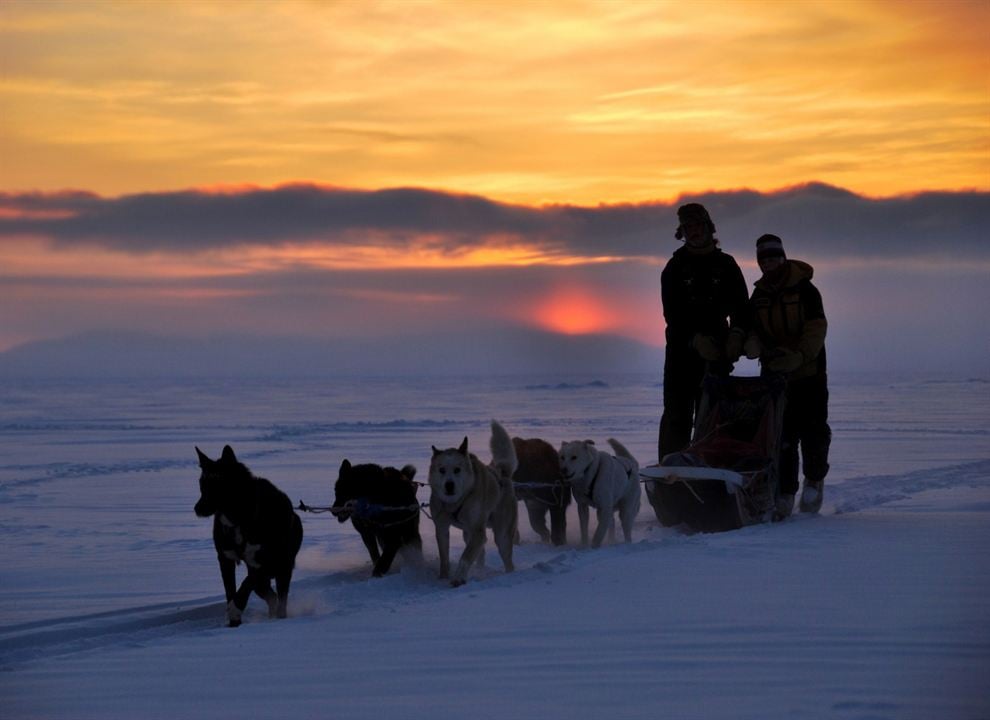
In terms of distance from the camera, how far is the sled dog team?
18.8ft

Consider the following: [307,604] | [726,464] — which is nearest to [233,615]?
[307,604]

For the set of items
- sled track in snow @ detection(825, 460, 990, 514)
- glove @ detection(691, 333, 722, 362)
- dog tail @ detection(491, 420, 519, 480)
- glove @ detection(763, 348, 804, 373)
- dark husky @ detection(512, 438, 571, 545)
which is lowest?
sled track in snow @ detection(825, 460, 990, 514)

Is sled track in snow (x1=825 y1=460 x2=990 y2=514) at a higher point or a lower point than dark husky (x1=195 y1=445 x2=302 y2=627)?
lower

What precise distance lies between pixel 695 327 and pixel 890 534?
214 centimetres

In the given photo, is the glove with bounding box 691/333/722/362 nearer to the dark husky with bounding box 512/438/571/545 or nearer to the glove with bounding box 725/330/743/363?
the glove with bounding box 725/330/743/363

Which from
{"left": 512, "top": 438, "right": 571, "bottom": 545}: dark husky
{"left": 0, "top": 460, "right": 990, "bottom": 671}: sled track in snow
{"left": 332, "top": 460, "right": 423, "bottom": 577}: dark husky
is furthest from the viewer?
{"left": 512, "top": 438, "right": 571, "bottom": 545}: dark husky

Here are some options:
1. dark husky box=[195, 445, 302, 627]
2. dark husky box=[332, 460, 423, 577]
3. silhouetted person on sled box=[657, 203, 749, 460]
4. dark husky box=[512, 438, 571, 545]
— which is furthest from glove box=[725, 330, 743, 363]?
dark husky box=[195, 445, 302, 627]

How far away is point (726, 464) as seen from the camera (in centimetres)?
806

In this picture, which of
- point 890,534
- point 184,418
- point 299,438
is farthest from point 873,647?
point 184,418

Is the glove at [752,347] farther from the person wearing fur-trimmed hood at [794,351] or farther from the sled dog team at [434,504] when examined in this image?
the sled dog team at [434,504]

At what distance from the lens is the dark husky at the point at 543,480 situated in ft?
26.3

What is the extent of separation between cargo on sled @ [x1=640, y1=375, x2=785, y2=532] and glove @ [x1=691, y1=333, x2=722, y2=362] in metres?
0.14

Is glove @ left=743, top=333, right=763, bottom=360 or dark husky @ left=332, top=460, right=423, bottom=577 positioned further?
glove @ left=743, top=333, right=763, bottom=360

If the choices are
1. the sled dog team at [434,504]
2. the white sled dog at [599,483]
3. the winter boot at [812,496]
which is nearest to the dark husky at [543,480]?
the sled dog team at [434,504]
